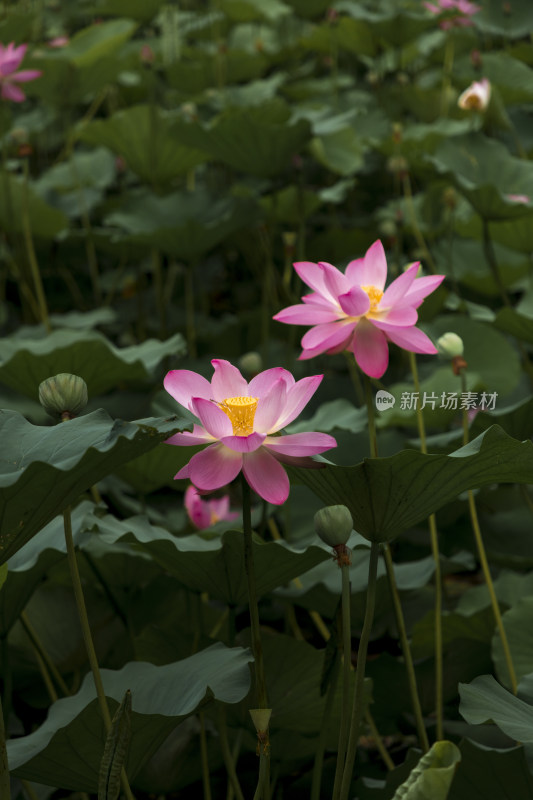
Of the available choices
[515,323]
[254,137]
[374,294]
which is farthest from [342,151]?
[374,294]

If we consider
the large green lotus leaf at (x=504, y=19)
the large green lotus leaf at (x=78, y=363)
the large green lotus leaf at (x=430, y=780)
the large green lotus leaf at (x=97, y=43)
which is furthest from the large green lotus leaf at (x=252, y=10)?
the large green lotus leaf at (x=430, y=780)

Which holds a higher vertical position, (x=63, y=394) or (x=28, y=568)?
(x=63, y=394)

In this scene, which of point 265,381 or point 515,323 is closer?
point 265,381

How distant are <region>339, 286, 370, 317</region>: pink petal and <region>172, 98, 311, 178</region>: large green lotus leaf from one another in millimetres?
927

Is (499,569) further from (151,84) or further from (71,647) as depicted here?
(151,84)

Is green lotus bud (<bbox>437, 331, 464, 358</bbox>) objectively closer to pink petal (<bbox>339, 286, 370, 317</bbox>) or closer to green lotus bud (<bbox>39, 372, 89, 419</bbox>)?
pink petal (<bbox>339, 286, 370, 317</bbox>)

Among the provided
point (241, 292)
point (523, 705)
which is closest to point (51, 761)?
point (523, 705)

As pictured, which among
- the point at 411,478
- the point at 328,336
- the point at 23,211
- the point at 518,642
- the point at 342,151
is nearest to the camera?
the point at 411,478

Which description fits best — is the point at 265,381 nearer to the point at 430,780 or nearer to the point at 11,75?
the point at 430,780

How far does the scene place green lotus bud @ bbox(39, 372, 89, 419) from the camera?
70 cm

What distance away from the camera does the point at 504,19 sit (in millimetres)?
2820

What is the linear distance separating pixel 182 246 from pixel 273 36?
5.81 feet

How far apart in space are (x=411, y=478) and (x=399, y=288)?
0.17 m

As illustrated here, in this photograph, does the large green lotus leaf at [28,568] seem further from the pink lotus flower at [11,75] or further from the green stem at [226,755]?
the pink lotus flower at [11,75]
